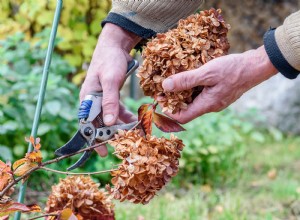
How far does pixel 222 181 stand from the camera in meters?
4.55

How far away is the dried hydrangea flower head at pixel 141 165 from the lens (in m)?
1.88

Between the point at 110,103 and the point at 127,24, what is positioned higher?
the point at 127,24

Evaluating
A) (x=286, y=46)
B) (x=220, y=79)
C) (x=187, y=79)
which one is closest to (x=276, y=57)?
(x=286, y=46)

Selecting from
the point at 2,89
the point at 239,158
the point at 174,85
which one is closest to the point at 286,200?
the point at 239,158

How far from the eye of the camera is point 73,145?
2139 mm

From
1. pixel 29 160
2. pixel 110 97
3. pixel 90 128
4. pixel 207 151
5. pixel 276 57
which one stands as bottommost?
pixel 207 151

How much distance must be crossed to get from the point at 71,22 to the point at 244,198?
172 centimetres

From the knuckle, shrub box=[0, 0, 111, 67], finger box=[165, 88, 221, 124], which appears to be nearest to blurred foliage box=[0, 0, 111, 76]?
shrub box=[0, 0, 111, 67]

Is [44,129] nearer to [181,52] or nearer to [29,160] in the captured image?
[29,160]

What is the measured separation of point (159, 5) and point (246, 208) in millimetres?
1805

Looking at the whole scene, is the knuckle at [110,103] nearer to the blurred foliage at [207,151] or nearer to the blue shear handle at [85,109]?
the blue shear handle at [85,109]

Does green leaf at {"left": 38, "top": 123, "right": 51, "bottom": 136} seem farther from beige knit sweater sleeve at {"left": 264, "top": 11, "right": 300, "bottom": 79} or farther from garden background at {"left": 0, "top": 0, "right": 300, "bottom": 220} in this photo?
beige knit sweater sleeve at {"left": 264, "top": 11, "right": 300, "bottom": 79}

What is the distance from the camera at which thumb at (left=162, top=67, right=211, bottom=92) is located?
76.7 inches

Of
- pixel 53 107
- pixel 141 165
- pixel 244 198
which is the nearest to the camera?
pixel 141 165
